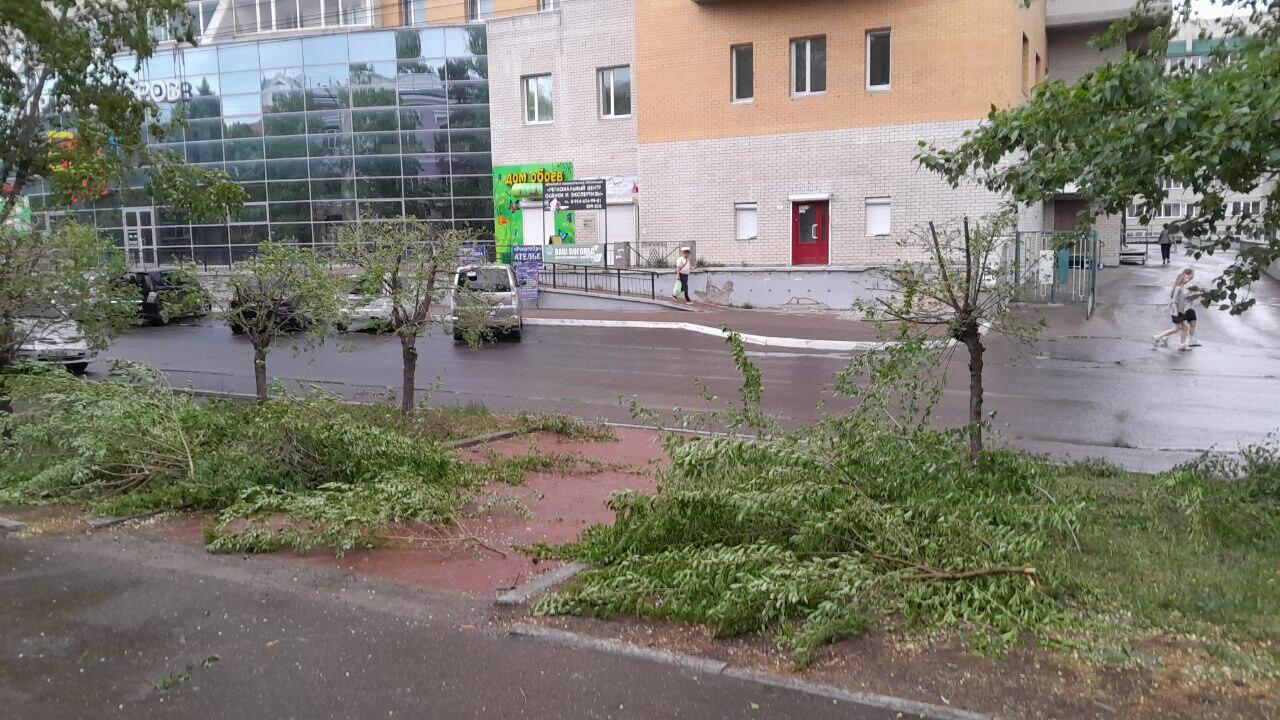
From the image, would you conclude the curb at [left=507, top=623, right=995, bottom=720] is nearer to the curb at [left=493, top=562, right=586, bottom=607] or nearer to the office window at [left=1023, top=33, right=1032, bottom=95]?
the curb at [left=493, top=562, right=586, bottom=607]

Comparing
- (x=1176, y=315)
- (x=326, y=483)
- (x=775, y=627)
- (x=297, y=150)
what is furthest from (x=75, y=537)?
(x=297, y=150)

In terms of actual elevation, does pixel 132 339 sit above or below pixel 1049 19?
below

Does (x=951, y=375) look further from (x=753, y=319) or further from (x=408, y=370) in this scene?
(x=408, y=370)

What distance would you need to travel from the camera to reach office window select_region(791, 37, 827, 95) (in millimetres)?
29328

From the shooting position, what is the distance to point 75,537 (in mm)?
7504

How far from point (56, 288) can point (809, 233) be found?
897 inches

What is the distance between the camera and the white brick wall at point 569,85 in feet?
109

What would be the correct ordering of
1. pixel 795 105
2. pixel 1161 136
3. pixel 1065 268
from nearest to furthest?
pixel 1161 136 → pixel 1065 268 → pixel 795 105

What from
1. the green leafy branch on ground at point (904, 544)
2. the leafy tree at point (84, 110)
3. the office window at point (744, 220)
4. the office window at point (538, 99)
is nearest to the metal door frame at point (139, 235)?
the office window at point (538, 99)

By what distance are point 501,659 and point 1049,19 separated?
32876mm

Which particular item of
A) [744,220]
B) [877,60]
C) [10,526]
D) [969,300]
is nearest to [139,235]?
[744,220]

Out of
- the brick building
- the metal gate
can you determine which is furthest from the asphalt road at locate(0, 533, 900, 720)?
the brick building

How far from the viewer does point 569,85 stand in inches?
1348

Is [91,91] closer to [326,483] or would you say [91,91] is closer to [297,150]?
[326,483]
